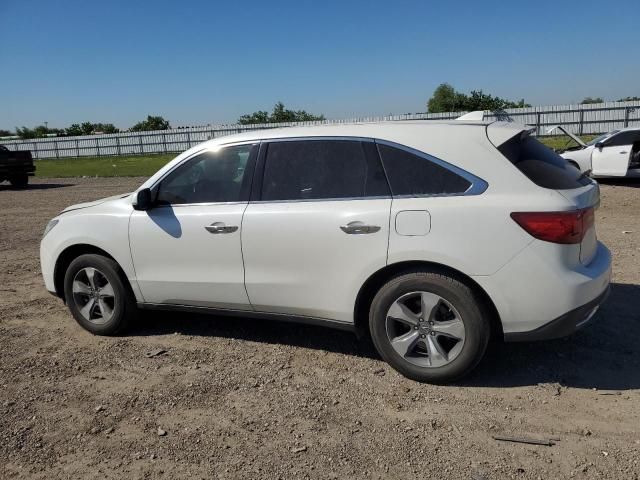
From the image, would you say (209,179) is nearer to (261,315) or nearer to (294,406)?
(261,315)

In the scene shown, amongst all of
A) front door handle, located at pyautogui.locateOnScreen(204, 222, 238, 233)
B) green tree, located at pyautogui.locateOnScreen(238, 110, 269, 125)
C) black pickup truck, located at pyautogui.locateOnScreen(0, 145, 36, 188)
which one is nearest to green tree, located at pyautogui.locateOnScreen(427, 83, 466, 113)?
green tree, located at pyautogui.locateOnScreen(238, 110, 269, 125)

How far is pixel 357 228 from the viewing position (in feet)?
12.1

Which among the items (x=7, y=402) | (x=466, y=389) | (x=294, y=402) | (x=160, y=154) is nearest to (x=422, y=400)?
(x=466, y=389)

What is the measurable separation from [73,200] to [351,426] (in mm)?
14027

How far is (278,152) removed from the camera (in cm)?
418

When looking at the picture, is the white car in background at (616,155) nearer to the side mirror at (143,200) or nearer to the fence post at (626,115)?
the side mirror at (143,200)

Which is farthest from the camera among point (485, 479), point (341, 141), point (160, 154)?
point (160, 154)

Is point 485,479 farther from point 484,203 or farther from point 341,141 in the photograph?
point 341,141

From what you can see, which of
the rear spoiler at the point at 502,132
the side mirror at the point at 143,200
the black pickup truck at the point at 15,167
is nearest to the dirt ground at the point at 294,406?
the side mirror at the point at 143,200

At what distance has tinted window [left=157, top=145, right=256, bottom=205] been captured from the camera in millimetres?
4270

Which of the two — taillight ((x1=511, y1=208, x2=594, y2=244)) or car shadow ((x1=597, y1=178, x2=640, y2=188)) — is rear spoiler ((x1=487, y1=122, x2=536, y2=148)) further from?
car shadow ((x1=597, y1=178, x2=640, y2=188))

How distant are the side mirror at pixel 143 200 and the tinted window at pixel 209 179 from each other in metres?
0.09

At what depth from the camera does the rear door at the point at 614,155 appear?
1326 cm

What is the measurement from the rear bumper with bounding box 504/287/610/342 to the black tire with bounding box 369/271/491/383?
0.20 metres
